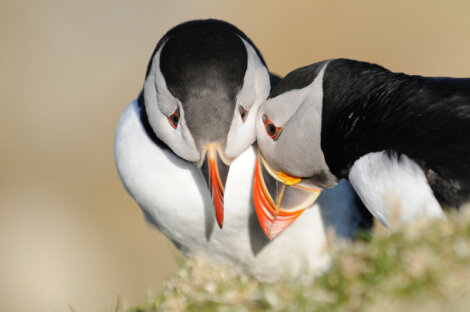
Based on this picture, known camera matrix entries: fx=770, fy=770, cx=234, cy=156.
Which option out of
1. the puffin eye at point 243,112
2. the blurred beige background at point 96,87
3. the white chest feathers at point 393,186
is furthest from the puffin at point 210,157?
the blurred beige background at point 96,87

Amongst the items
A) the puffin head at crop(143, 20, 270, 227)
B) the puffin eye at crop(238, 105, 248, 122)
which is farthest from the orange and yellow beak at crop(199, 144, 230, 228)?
the puffin eye at crop(238, 105, 248, 122)

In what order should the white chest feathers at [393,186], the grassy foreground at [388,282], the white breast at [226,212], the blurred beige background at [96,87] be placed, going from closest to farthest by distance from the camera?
the grassy foreground at [388,282]
the white chest feathers at [393,186]
the white breast at [226,212]
the blurred beige background at [96,87]

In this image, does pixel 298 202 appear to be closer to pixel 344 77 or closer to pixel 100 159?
pixel 344 77

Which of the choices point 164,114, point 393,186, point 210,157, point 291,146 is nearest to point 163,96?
point 164,114

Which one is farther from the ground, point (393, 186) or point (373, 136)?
point (373, 136)

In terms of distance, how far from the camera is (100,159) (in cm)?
1319

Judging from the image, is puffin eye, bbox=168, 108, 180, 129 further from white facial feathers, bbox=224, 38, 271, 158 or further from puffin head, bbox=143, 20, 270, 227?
white facial feathers, bbox=224, 38, 271, 158

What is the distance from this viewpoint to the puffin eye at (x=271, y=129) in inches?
164

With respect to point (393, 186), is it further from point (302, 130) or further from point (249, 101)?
point (249, 101)

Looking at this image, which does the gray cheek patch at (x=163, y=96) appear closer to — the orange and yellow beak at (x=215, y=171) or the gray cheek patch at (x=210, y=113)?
the gray cheek patch at (x=210, y=113)

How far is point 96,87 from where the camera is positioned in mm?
14086

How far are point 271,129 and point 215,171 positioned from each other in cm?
40

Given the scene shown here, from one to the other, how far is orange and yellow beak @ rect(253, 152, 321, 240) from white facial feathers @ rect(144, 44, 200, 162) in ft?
1.40

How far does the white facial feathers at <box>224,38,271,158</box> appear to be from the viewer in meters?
4.06
